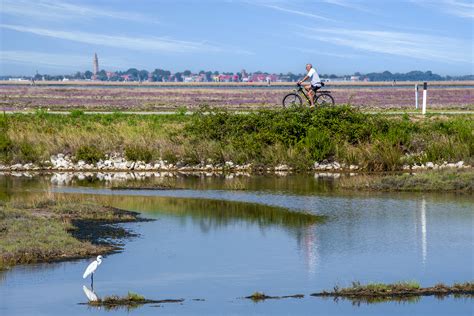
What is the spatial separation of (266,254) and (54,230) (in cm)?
460

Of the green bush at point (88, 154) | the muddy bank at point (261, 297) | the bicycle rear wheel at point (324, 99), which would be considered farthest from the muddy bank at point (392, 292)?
the bicycle rear wheel at point (324, 99)

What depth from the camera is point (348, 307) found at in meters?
16.7

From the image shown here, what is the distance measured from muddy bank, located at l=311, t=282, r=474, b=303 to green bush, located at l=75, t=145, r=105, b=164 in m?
23.0

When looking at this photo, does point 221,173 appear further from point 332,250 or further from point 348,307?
point 348,307

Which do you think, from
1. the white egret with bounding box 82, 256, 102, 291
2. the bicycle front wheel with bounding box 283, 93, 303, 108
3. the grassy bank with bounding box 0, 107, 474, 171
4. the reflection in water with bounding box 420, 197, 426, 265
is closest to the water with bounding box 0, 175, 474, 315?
the reflection in water with bounding box 420, 197, 426, 265

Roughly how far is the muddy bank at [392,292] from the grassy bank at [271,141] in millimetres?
19989

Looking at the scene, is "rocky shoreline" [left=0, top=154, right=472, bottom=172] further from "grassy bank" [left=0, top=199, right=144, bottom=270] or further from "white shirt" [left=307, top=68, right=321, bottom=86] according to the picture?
"grassy bank" [left=0, top=199, right=144, bottom=270]

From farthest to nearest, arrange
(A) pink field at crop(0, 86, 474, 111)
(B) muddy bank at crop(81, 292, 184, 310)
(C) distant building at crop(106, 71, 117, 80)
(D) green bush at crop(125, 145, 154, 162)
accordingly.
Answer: (C) distant building at crop(106, 71, 117, 80) → (A) pink field at crop(0, 86, 474, 111) → (D) green bush at crop(125, 145, 154, 162) → (B) muddy bank at crop(81, 292, 184, 310)

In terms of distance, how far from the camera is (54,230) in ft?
72.5

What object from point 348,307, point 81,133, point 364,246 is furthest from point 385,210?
point 81,133

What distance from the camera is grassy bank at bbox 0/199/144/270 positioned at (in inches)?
803

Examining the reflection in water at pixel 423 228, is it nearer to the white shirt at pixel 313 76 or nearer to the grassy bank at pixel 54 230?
the grassy bank at pixel 54 230

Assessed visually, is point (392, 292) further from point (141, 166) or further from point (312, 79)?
point (312, 79)

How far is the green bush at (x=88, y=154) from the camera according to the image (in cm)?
3928
